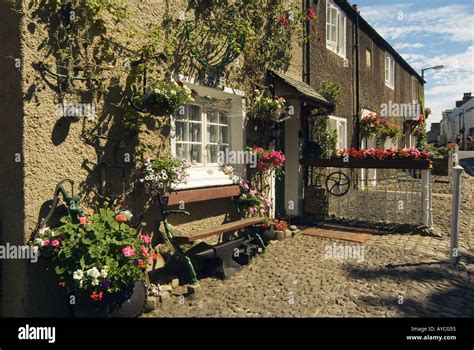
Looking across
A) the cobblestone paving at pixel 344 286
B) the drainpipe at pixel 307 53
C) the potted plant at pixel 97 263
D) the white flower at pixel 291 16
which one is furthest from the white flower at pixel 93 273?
the drainpipe at pixel 307 53

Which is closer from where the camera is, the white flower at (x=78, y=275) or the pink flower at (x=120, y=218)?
the white flower at (x=78, y=275)

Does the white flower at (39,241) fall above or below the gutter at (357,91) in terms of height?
below

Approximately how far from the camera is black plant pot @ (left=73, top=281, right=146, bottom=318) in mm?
3330

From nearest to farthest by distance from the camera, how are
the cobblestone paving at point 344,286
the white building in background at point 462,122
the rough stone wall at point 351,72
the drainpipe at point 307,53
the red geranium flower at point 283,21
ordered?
the cobblestone paving at point 344,286
the red geranium flower at point 283,21
the drainpipe at point 307,53
the rough stone wall at point 351,72
the white building in background at point 462,122

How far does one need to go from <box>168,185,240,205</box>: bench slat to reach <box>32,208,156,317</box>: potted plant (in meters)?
1.26

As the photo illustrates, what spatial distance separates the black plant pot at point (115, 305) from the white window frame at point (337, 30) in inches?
351

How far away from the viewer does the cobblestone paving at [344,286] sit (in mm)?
3816

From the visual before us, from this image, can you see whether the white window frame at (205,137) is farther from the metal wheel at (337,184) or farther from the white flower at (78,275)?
the metal wheel at (337,184)

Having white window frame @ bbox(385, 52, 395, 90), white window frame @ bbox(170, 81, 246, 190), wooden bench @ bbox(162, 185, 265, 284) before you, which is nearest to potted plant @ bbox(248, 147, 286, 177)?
white window frame @ bbox(170, 81, 246, 190)

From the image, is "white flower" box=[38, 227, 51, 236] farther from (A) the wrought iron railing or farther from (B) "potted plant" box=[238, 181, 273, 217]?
(A) the wrought iron railing

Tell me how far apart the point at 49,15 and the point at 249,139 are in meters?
3.98

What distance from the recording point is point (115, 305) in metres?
3.44
